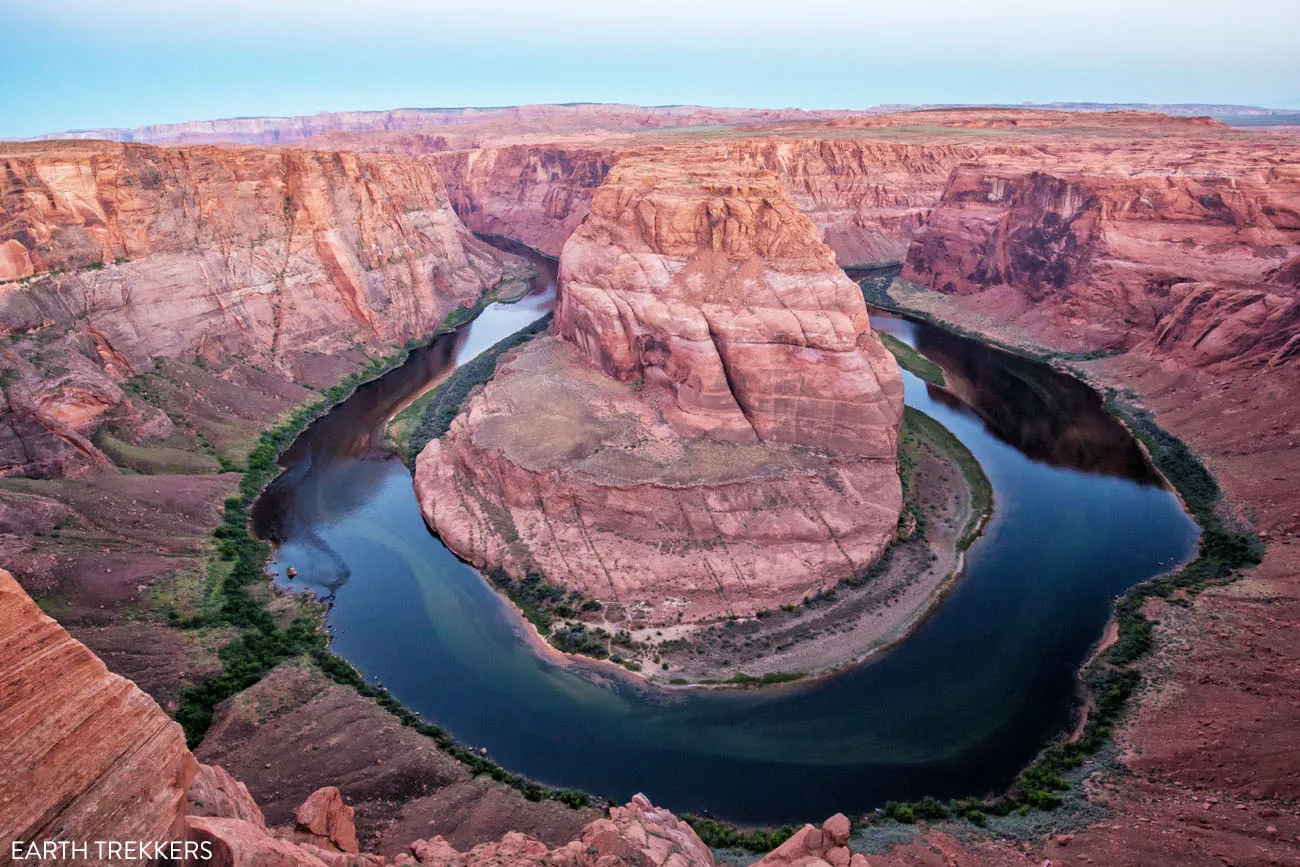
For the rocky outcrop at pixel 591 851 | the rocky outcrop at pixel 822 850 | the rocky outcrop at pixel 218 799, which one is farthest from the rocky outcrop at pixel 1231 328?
the rocky outcrop at pixel 218 799

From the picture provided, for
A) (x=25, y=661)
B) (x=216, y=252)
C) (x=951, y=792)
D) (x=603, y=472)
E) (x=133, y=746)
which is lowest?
(x=951, y=792)

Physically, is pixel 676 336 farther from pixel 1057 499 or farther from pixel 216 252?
pixel 216 252

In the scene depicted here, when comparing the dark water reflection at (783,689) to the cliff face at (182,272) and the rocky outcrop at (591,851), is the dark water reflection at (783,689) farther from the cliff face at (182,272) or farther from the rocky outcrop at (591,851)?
the cliff face at (182,272)

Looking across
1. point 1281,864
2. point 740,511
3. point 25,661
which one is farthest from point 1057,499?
point 25,661

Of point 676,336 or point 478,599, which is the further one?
point 676,336

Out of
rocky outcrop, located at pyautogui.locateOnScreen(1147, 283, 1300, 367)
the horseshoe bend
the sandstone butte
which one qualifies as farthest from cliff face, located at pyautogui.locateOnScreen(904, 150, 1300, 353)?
the sandstone butte

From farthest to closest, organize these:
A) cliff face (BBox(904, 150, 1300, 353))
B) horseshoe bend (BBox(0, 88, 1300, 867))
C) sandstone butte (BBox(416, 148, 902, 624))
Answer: cliff face (BBox(904, 150, 1300, 353)), sandstone butte (BBox(416, 148, 902, 624)), horseshoe bend (BBox(0, 88, 1300, 867))

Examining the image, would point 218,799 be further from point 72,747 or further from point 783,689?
point 783,689

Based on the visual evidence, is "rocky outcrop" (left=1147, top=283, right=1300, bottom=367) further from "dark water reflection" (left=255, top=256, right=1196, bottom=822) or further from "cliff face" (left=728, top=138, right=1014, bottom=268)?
"cliff face" (left=728, top=138, right=1014, bottom=268)
